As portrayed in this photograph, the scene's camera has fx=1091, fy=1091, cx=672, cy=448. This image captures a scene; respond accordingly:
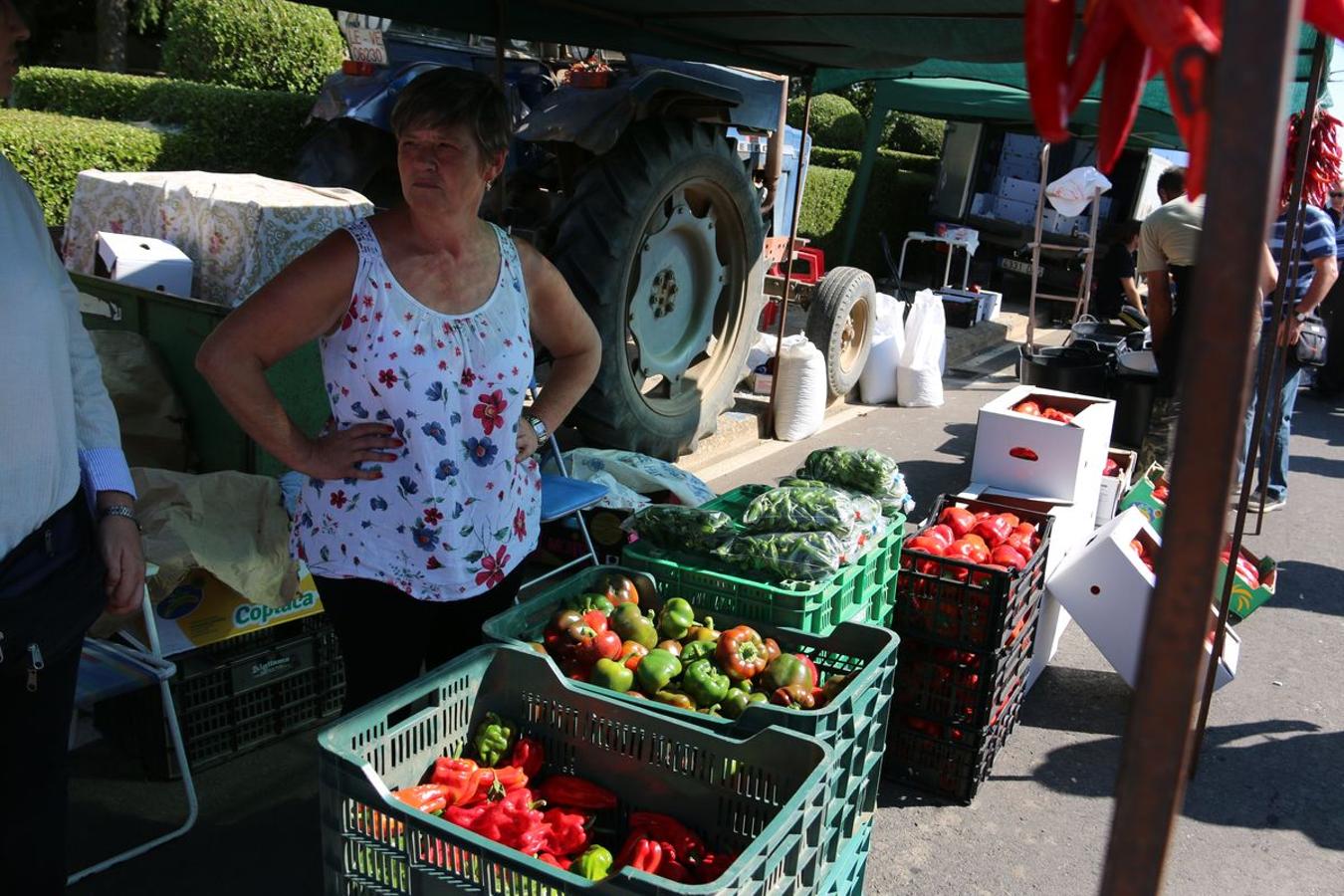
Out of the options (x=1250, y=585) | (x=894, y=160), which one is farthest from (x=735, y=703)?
(x=894, y=160)

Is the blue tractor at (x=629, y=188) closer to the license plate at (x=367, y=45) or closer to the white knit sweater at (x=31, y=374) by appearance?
the license plate at (x=367, y=45)

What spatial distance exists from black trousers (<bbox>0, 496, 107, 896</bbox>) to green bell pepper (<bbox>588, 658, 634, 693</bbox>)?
1.02 metres

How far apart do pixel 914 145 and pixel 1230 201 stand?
2214 centimetres

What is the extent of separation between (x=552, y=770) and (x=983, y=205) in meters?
14.9

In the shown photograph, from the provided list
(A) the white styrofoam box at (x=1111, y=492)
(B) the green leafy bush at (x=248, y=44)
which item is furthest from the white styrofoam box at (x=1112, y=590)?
(B) the green leafy bush at (x=248, y=44)

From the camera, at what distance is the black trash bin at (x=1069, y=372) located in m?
7.19

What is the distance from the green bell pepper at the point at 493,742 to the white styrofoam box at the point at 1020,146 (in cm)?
1532

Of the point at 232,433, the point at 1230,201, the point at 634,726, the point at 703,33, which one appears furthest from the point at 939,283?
the point at 1230,201

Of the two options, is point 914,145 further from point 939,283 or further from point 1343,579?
point 1343,579

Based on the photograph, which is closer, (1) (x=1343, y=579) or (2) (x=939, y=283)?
(1) (x=1343, y=579)

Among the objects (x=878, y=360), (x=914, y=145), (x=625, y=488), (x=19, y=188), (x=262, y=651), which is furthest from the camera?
(x=914, y=145)

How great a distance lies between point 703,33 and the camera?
4430 mm

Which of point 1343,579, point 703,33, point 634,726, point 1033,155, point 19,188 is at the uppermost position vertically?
point 1033,155

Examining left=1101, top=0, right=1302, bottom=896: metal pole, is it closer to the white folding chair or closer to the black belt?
the black belt
